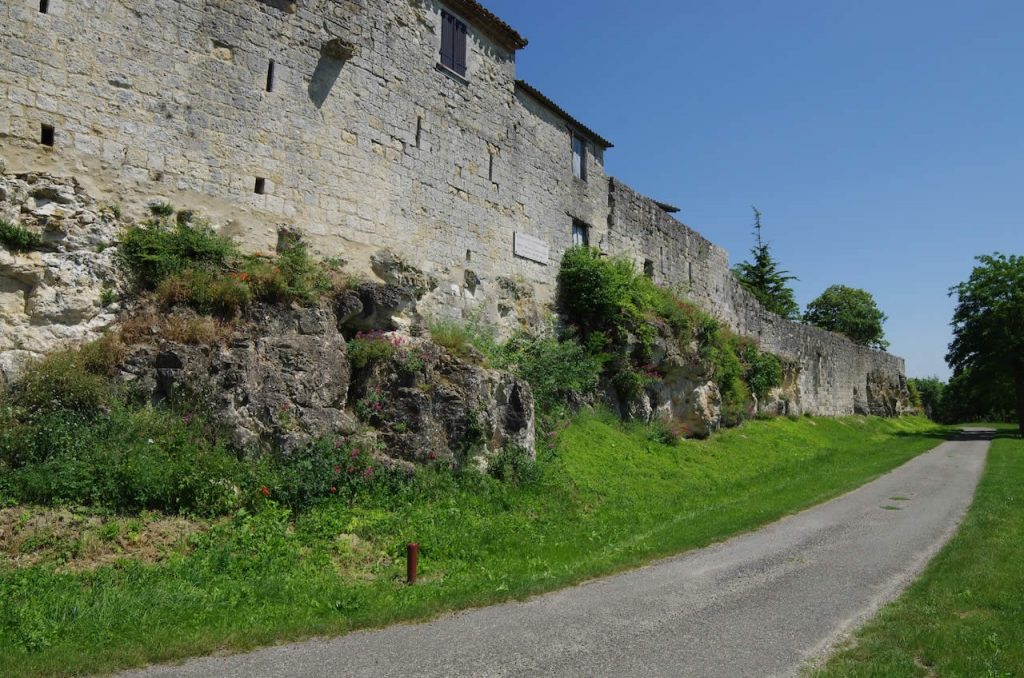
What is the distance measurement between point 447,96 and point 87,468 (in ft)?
40.8

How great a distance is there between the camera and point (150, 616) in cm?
614

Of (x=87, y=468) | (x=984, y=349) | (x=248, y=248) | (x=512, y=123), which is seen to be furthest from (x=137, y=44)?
(x=984, y=349)

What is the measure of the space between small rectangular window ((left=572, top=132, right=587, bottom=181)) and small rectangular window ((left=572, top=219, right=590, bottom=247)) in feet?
5.27

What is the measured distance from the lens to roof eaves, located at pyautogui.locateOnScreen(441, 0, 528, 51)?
1721 cm

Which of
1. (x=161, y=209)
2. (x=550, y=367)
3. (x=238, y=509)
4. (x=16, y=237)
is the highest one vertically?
(x=161, y=209)

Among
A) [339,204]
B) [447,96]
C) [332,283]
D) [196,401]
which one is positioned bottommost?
[196,401]

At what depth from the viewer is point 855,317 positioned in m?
64.1

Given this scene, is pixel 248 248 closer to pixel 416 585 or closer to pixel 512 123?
pixel 416 585

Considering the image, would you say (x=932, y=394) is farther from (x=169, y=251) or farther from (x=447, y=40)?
(x=169, y=251)

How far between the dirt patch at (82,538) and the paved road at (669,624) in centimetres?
251

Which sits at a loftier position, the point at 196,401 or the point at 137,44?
the point at 137,44

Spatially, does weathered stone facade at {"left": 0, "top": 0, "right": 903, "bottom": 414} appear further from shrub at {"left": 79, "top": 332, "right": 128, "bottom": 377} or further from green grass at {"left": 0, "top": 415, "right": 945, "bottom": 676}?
green grass at {"left": 0, "top": 415, "right": 945, "bottom": 676}

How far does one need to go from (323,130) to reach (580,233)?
9.72 metres

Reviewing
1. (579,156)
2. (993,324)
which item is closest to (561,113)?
(579,156)
